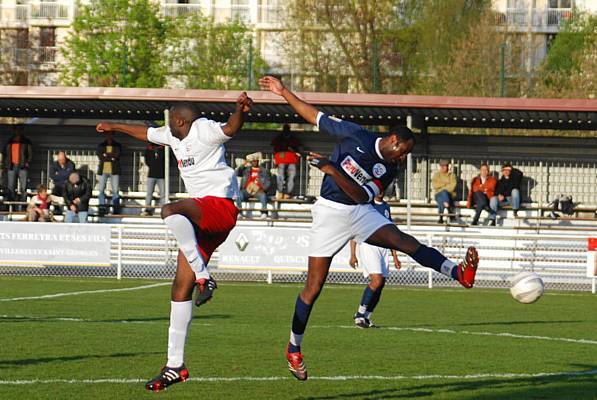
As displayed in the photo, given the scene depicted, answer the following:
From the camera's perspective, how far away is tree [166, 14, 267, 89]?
2219 inches

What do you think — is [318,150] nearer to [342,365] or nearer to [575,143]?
[575,143]

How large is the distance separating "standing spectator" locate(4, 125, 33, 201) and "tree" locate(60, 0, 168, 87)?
26736 millimetres

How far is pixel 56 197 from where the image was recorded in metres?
32.5

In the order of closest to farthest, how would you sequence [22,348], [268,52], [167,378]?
[167,378], [22,348], [268,52]

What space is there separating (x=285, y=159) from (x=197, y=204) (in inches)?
869

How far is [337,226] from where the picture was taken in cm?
1002

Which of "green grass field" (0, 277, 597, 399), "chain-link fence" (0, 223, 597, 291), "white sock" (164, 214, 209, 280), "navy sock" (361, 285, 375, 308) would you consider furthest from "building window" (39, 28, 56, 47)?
"white sock" (164, 214, 209, 280)

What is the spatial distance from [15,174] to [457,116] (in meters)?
11.9

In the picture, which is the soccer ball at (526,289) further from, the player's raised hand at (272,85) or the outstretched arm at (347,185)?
the player's raised hand at (272,85)

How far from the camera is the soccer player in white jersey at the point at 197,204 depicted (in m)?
9.09

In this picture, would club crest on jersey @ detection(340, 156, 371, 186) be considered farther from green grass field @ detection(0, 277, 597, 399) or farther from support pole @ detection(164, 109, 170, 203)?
support pole @ detection(164, 109, 170, 203)

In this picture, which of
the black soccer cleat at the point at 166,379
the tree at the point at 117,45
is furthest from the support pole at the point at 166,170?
the tree at the point at 117,45

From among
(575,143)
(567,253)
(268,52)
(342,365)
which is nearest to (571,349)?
(342,365)

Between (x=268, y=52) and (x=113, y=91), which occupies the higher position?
(x=268, y=52)
